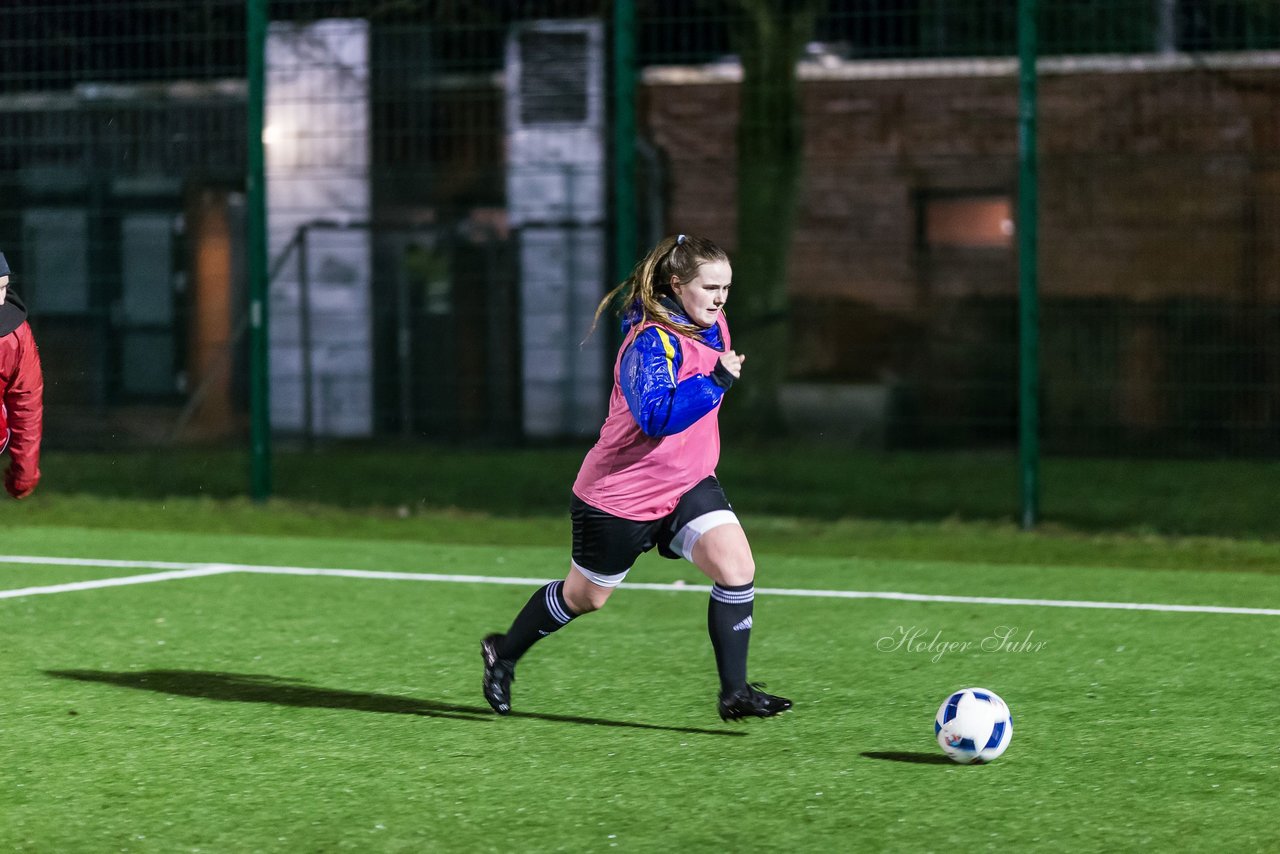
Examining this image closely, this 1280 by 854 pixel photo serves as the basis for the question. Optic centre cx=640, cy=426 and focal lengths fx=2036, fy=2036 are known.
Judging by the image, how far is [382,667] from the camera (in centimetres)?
727

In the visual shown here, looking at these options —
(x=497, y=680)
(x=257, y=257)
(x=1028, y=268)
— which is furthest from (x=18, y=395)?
(x=1028, y=268)

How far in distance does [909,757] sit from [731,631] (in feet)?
2.11

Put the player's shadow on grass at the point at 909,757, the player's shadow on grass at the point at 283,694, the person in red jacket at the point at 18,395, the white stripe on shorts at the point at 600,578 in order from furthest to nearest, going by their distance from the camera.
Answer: the person in red jacket at the point at 18,395
the player's shadow on grass at the point at 283,694
the white stripe on shorts at the point at 600,578
the player's shadow on grass at the point at 909,757

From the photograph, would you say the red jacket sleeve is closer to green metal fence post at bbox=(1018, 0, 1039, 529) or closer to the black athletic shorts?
the black athletic shorts

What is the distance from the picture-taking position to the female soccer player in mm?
5801

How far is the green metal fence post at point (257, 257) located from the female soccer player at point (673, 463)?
6.76 metres

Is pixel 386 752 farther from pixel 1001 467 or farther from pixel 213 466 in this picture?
pixel 1001 467

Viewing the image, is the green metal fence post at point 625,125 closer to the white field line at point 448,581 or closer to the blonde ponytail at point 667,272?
the white field line at point 448,581

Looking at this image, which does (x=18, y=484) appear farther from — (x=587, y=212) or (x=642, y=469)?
(x=587, y=212)

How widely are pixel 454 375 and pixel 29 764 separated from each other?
31.7 ft

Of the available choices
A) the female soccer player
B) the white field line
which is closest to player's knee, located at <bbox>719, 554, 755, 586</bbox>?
the female soccer player

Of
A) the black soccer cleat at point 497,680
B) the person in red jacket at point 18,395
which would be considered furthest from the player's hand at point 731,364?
the person in red jacket at point 18,395

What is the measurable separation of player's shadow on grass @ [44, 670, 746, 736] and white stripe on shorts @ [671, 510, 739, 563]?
56cm

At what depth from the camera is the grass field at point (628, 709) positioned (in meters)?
5.00
